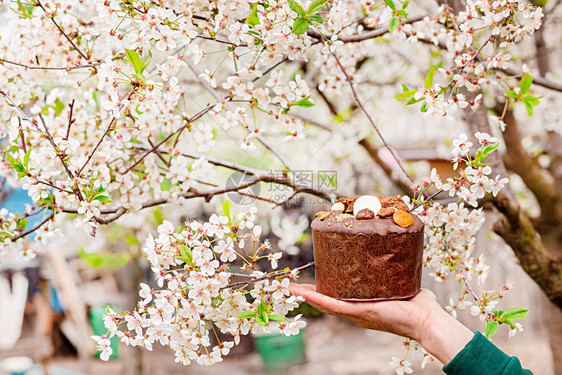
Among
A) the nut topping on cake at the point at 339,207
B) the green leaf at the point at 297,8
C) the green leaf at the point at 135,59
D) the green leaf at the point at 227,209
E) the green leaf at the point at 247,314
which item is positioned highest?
the green leaf at the point at 297,8

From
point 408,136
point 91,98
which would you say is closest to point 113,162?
point 91,98

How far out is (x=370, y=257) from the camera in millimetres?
1439

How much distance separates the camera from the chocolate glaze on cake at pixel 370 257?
143cm

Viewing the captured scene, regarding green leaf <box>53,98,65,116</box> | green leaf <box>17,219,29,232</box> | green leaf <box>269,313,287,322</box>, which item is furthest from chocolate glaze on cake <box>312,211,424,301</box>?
green leaf <box>53,98,65,116</box>

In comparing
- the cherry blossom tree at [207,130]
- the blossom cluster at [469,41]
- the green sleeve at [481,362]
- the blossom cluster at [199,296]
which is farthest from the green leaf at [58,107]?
the green sleeve at [481,362]

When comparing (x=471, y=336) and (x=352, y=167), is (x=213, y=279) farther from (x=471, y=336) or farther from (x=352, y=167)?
(x=352, y=167)

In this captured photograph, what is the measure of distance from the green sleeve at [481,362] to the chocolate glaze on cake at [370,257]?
0.23 m

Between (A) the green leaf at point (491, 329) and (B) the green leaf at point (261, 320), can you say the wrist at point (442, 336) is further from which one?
(B) the green leaf at point (261, 320)

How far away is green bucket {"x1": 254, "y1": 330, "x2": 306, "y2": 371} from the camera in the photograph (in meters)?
6.31

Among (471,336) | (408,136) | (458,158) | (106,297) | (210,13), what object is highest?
(210,13)

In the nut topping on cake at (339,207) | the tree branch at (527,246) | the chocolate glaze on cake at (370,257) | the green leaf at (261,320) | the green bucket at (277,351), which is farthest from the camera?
the green bucket at (277,351)

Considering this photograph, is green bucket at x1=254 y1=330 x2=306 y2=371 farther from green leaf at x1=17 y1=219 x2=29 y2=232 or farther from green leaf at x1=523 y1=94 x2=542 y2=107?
green leaf at x1=523 y1=94 x2=542 y2=107

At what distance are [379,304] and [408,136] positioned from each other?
8.59m

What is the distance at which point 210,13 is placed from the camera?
168 cm
